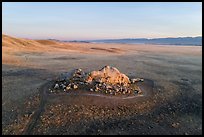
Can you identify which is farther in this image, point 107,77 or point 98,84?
point 107,77

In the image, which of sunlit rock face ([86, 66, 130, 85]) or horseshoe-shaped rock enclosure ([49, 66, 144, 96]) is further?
sunlit rock face ([86, 66, 130, 85])

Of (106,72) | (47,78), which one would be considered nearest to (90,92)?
(106,72)

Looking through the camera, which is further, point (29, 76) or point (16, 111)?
point (29, 76)

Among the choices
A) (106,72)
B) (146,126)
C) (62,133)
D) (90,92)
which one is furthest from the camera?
(106,72)

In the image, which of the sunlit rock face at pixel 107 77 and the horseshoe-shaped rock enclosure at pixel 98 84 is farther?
the sunlit rock face at pixel 107 77

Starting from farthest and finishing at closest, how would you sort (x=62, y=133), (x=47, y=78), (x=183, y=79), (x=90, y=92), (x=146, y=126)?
(x=183, y=79), (x=47, y=78), (x=90, y=92), (x=146, y=126), (x=62, y=133)

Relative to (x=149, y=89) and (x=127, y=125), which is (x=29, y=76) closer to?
(x=149, y=89)

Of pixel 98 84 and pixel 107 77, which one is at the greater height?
pixel 107 77

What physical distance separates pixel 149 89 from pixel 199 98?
248 cm

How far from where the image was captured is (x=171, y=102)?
12156mm

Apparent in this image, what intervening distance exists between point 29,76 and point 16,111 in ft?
20.4

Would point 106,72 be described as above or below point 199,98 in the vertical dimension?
above

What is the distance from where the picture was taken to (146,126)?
9.65 m

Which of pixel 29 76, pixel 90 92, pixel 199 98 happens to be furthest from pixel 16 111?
pixel 199 98
